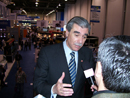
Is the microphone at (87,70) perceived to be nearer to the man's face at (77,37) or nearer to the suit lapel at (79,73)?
the suit lapel at (79,73)

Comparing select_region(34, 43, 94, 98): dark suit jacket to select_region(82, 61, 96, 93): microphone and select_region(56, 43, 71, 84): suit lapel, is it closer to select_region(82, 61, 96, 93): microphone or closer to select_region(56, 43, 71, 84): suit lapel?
select_region(56, 43, 71, 84): suit lapel

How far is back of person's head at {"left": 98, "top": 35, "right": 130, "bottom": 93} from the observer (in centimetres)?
85

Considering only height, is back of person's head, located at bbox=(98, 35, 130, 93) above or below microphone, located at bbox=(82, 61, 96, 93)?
above

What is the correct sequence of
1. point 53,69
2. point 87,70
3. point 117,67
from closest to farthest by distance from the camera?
point 117,67, point 87,70, point 53,69

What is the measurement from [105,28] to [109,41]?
32.5 feet

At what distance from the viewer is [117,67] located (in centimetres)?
86

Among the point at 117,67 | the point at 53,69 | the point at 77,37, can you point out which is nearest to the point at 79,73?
the point at 53,69

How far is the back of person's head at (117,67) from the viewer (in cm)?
85

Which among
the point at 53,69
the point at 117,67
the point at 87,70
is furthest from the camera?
the point at 53,69

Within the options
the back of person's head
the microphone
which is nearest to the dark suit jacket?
the microphone

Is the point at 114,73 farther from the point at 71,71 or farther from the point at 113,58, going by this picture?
the point at 71,71

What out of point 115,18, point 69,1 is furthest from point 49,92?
point 69,1

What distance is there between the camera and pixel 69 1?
58.1 ft

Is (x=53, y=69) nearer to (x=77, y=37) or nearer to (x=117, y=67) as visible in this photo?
(x=77, y=37)
